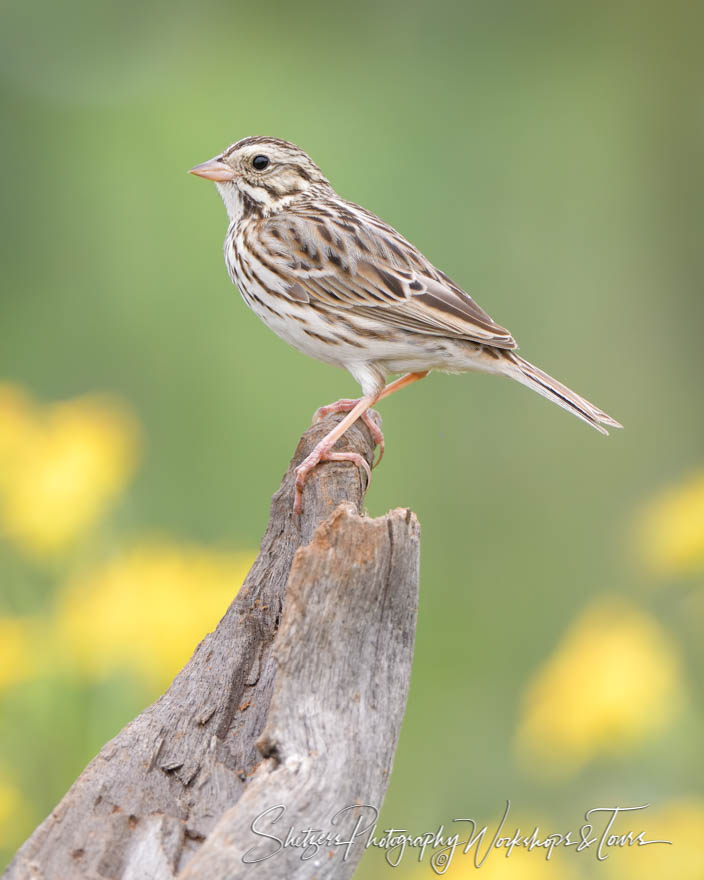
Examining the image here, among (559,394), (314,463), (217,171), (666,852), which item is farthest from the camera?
(217,171)

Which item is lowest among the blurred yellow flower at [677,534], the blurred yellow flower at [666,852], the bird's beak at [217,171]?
the blurred yellow flower at [666,852]

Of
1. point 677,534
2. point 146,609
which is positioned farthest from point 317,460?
point 677,534

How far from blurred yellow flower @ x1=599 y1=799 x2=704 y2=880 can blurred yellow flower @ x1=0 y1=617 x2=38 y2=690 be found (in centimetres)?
208

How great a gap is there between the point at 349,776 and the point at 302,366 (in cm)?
614

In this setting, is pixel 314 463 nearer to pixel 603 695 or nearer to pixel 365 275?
pixel 365 275

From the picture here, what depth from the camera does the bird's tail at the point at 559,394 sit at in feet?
13.4

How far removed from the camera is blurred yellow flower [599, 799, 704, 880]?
3527 millimetres

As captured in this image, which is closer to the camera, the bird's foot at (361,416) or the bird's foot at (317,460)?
the bird's foot at (317,460)

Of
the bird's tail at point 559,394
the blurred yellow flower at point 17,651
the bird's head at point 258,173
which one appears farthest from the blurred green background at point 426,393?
the bird's head at point 258,173

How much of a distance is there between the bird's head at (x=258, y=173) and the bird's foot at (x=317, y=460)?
132cm

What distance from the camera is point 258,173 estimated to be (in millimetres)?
4828

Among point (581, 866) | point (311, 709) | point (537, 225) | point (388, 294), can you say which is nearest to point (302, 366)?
point (537, 225)

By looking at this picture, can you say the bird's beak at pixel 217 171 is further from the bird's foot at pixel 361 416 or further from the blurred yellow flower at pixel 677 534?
the blurred yellow flower at pixel 677 534

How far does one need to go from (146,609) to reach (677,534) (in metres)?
2.05
